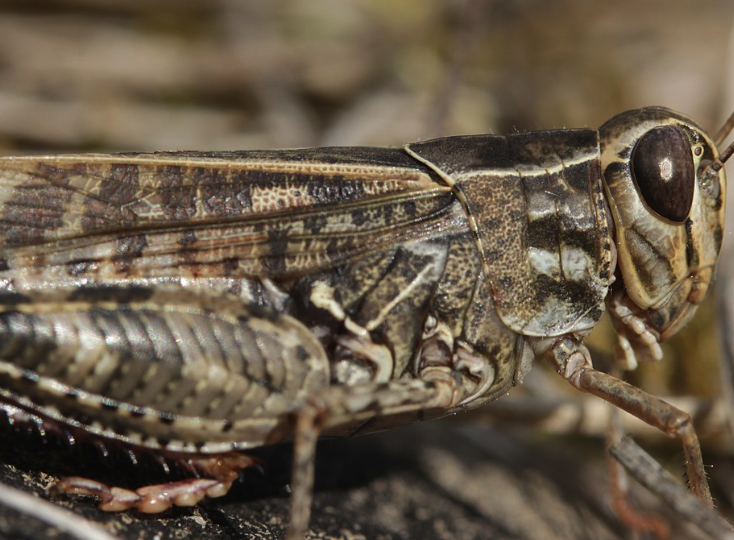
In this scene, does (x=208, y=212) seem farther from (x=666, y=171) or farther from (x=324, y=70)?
(x=324, y=70)

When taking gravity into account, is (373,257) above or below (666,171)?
below

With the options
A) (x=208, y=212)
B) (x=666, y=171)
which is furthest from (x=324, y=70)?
(x=666, y=171)

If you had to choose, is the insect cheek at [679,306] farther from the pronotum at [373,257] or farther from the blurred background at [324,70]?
the blurred background at [324,70]

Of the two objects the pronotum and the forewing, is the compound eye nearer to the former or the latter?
the pronotum

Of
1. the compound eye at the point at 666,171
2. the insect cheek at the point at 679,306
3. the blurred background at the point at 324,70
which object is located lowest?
the insect cheek at the point at 679,306


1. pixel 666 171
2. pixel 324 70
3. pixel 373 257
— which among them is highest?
pixel 324 70

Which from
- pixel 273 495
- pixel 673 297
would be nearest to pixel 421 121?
pixel 673 297

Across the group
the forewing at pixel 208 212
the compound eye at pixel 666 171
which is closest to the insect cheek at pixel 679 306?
the compound eye at pixel 666 171

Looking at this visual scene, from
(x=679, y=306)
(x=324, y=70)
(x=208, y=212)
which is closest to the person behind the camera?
(x=208, y=212)

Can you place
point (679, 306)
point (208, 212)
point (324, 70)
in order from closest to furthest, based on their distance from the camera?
point (208, 212) < point (679, 306) < point (324, 70)
